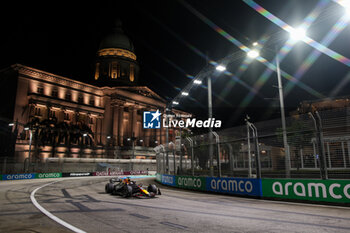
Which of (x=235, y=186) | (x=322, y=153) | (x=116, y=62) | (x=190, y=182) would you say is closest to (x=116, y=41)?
(x=116, y=62)

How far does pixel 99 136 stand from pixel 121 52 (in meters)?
37.2

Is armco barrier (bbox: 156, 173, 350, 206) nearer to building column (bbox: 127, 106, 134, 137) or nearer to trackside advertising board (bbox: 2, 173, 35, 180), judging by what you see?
trackside advertising board (bbox: 2, 173, 35, 180)

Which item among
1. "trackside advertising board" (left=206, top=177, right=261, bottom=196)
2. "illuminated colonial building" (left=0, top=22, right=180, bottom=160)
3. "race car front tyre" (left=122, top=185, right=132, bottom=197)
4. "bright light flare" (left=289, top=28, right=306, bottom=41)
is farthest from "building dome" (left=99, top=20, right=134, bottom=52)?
"race car front tyre" (left=122, top=185, right=132, bottom=197)

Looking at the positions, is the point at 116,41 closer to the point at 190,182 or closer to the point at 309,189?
the point at 190,182

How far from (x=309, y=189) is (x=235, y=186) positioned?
3.87 meters

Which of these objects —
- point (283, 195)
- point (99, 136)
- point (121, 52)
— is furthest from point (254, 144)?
point (121, 52)

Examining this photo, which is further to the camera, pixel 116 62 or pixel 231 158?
pixel 116 62

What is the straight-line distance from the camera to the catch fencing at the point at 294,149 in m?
9.32

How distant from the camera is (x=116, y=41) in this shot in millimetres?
96375

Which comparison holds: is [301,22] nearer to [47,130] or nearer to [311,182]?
[311,182]

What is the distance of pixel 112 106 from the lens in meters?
75.7

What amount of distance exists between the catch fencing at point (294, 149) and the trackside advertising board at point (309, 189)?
243mm

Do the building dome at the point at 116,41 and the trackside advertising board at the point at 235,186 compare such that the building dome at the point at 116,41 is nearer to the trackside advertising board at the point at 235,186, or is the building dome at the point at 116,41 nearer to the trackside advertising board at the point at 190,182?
the trackside advertising board at the point at 190,182

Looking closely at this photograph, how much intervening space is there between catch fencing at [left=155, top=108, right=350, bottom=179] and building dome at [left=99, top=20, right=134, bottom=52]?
89.1 meters
